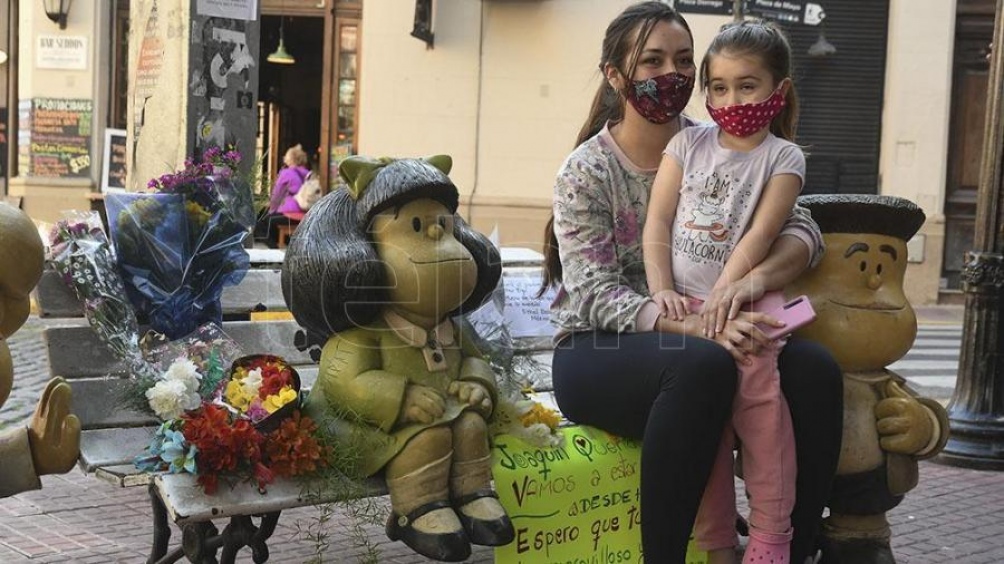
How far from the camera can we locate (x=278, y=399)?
119 inches

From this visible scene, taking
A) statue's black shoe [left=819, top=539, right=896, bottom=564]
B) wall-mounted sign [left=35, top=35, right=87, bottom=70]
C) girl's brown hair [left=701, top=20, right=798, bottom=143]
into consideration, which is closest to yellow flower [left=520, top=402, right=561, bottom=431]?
statue's black shoe [left=819, top=539, right=896, bottom=564]

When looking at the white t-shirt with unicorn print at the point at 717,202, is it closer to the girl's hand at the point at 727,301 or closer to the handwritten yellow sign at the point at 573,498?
the girl's hand at the point at 727,301

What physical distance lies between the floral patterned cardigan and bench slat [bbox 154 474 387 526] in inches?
32.3

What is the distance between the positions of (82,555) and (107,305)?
42.4 inches

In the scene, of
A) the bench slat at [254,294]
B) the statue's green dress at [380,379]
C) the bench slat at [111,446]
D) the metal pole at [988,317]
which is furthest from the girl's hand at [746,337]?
the metal pole at [988,317]

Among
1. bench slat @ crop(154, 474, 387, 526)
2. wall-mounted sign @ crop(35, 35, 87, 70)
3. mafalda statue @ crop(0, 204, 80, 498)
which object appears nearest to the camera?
mafalda statue @ crop(0, 204, 80, 498)

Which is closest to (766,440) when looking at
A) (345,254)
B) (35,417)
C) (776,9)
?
(345,254)

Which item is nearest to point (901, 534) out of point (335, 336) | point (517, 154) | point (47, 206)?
point (335, 336)

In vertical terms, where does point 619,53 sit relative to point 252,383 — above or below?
above

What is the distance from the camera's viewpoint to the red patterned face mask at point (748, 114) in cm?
324

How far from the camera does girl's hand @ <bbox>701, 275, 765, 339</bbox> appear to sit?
122 inches

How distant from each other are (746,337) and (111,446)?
1811mm

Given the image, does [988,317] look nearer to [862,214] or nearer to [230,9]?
[862,214]

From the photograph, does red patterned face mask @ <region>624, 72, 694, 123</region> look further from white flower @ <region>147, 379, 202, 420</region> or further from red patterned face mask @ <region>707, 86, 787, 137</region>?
white flower @ <region>147, 379, 202, 420</region>
